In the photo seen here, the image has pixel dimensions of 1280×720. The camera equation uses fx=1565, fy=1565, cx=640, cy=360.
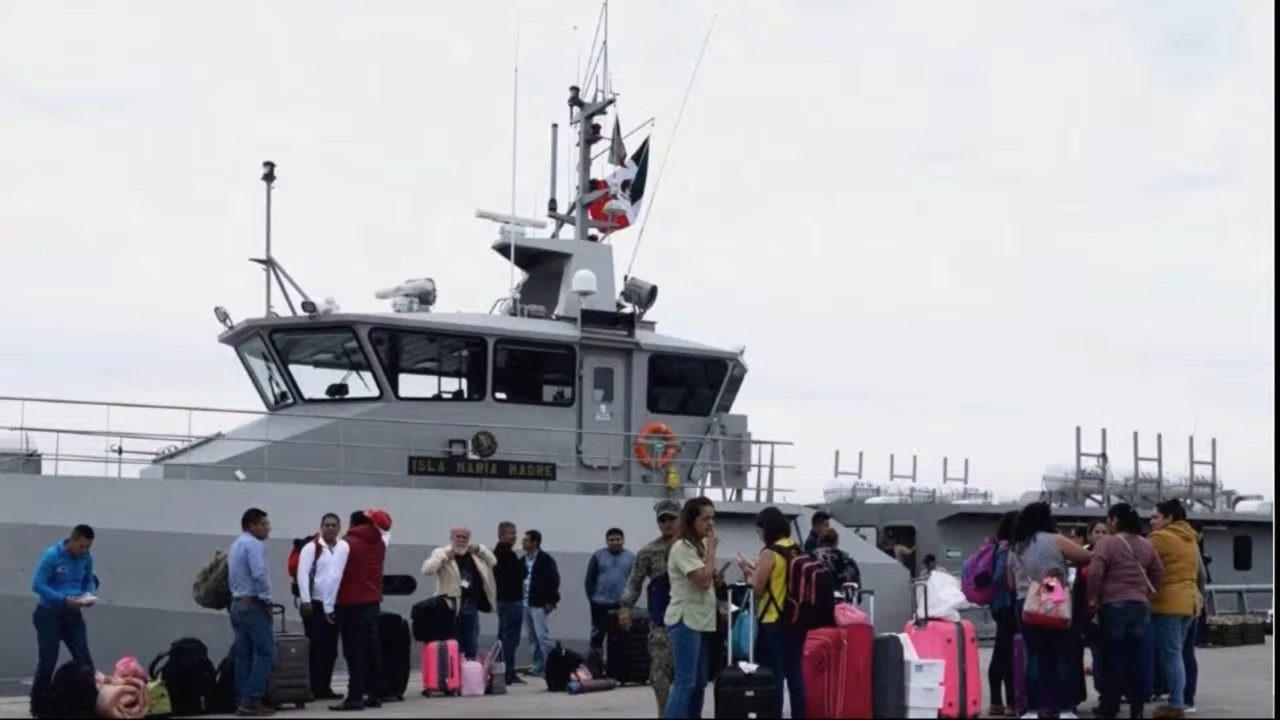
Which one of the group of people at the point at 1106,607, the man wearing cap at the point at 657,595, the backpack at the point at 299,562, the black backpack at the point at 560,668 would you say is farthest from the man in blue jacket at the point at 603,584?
the group of people at the point at 1106,607

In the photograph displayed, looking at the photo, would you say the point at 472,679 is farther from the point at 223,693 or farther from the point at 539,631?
the point at 223,693

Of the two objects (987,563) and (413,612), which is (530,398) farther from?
(987,563)

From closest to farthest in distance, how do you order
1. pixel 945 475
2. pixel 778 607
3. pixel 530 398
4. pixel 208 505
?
pixel 778 607 < pixel 208 505 < pixel 530 398 < pixel 945 475

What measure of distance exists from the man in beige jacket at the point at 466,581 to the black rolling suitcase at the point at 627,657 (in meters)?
1.07

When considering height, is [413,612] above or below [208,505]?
below

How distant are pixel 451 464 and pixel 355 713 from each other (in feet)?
15.1

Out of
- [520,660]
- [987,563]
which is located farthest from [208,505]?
[987,563]

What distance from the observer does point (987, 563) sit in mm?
10625

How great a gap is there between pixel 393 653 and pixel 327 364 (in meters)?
4.44

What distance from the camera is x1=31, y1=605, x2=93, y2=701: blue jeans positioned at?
426 inches

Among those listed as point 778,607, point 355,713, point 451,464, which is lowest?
point 355,713

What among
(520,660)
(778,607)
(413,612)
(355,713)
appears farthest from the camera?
(520,660)

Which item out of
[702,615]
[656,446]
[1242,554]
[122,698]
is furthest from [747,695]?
[1242,554]

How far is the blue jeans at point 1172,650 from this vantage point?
33.1 feet
